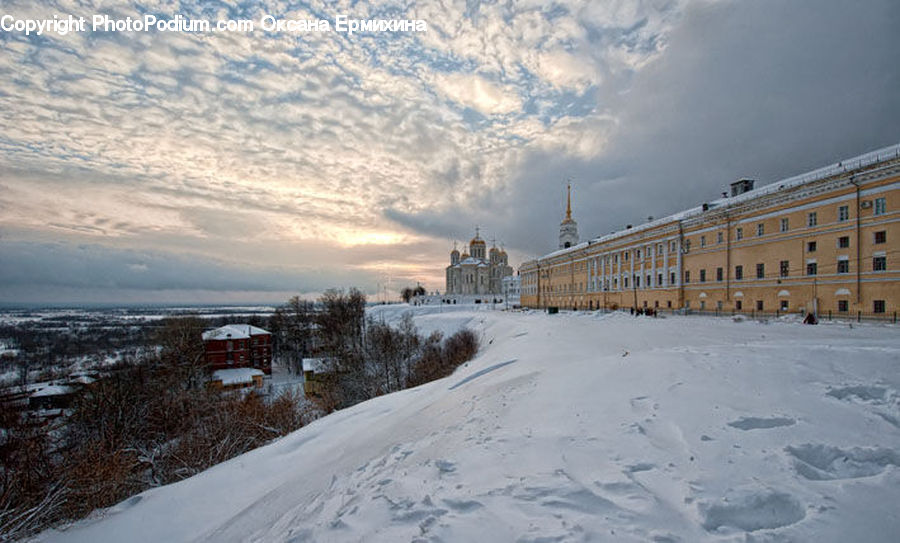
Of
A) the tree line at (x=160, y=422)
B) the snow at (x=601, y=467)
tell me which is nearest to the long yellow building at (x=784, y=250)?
the tree line at (x=160, y=422)

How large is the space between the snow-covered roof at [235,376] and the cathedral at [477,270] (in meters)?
69.6

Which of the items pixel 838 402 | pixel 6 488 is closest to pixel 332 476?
pixel 838 402

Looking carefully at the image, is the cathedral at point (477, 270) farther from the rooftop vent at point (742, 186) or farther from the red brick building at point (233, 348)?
the rooftop vent at point (742, 186)

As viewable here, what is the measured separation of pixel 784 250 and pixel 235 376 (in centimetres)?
5598

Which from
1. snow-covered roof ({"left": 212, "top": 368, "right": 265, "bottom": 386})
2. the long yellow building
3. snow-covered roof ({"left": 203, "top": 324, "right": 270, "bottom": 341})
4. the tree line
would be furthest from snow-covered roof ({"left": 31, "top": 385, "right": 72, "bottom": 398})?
the long yellow building

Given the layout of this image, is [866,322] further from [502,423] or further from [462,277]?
[462,277]

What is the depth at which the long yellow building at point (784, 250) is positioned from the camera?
2508cm

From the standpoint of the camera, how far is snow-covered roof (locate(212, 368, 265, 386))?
43.5 metres

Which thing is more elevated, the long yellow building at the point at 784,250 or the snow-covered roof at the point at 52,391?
the long yellow building at the point at 784,250

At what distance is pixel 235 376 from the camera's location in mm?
46125

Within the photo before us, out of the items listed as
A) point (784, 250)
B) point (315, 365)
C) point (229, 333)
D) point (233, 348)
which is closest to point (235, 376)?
point (233, 348)

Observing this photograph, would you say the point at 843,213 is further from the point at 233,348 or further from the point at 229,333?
the point at 229,333

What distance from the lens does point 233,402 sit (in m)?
22.0

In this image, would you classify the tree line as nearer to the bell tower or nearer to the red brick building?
the red brick building
